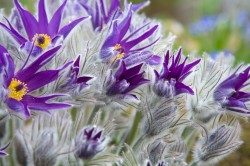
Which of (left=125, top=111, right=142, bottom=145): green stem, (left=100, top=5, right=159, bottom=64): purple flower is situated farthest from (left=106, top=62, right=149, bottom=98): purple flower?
(left=125, top=111, right=142, bottom=145): green stem

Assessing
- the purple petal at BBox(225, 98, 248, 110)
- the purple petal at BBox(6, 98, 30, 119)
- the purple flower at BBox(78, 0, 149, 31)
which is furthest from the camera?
the purple flower at BBox(78, 0, 149, 31)

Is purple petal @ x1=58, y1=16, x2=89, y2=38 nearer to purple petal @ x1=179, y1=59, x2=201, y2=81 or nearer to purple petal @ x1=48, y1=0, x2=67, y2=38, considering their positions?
purple petal @ x1=48, y1=0, x2=67, y2=38

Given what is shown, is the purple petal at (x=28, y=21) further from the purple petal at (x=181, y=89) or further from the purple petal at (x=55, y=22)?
the purple petal at (x=181, y=89)

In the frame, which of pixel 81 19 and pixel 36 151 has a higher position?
pixel 81 19

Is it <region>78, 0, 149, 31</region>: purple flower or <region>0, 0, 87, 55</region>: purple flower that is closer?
<region>0, 0, 87, 55</region>: purple flower

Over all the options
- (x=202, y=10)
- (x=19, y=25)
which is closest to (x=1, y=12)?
(x=19, y=25)

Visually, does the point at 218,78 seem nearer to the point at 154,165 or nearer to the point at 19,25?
the point at 154,165
